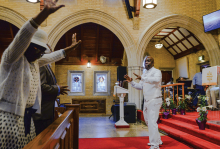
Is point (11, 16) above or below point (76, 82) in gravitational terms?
above

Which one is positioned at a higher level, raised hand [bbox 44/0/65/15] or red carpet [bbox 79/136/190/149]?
raised hand [bbox 44/0/65/15]

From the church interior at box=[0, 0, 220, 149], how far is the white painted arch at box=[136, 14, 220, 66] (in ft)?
0.12

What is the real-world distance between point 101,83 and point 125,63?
1796mm

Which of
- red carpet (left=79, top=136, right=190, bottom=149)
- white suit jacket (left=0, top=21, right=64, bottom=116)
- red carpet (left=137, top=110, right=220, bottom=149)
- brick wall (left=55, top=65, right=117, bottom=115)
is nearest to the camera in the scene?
white suit jacket (left=0, top=21, right=64, bottom=116)

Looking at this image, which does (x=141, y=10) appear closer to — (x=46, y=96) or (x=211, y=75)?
(x=211, y=75)

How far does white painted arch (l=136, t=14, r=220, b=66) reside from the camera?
299 inches

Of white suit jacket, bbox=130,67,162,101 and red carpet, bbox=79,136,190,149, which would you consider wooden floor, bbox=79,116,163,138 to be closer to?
red carpet, bbox=79,136,190,149

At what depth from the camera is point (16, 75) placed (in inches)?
47.1

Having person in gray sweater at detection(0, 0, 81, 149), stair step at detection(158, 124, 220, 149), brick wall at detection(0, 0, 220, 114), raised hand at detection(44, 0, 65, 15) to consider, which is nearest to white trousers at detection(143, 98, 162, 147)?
stair step at detection(158, 124, 220, 149)

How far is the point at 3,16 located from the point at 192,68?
10.0 meters

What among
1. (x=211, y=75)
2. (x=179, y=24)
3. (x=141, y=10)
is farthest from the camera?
(x=179, y=24)

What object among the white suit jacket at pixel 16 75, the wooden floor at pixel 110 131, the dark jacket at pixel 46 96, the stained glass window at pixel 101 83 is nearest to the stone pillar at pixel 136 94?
the wooden floor at pixel 110 131

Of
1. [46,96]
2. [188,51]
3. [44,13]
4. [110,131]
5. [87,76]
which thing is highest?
[188,51]

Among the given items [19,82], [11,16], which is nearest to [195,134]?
[19,82]
